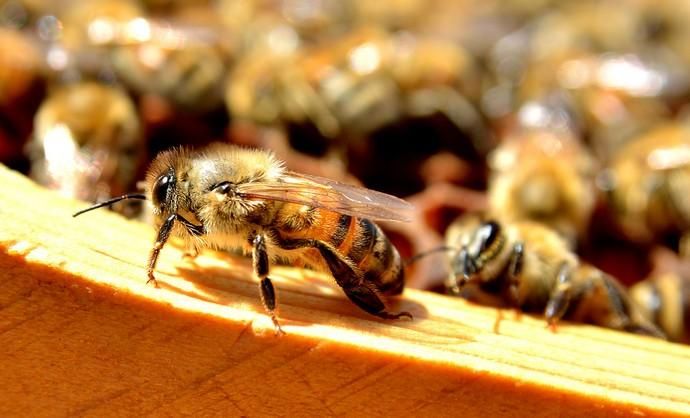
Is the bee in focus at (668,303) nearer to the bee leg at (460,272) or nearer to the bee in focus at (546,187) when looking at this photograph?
the bee in focus at (546,187)

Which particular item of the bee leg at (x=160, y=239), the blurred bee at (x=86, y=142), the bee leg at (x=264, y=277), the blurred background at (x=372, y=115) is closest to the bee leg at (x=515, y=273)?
the blurred background at (x=372, y=115)

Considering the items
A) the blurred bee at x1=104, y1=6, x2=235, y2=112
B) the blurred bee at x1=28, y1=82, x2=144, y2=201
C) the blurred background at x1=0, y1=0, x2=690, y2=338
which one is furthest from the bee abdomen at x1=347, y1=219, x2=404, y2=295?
the blurred bee at x1=104, y1=6, x2=235, y2=112

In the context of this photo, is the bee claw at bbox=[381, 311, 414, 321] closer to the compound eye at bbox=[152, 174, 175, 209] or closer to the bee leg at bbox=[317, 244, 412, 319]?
the bee leg at bbox=[317, 244, 412, 319]

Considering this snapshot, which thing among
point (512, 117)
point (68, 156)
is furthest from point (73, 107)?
point (512, 117)

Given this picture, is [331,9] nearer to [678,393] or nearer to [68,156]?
[68,156]

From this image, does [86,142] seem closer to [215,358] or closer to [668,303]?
[215,358]

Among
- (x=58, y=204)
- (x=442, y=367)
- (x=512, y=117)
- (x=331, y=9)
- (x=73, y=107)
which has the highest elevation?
(x=331, y=9)

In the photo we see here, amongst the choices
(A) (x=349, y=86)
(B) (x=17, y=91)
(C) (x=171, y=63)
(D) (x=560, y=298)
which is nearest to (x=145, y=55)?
(C) (x=171, y=63)
